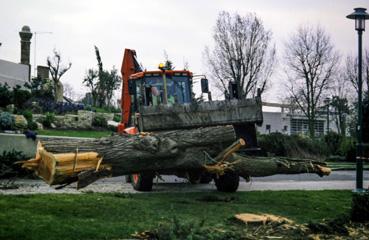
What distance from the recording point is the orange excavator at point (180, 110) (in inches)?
485

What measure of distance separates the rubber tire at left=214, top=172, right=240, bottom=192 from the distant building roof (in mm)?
19747

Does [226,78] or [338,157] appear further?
[226,78]

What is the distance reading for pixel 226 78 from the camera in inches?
1692

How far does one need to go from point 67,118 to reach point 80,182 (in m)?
19.7

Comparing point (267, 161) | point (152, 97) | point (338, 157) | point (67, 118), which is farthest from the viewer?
point (338, 157)

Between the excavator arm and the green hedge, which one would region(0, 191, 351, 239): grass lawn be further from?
the green hedge

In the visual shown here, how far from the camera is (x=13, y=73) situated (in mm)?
31719

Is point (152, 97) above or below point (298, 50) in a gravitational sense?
below

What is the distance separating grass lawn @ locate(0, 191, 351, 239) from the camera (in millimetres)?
7367

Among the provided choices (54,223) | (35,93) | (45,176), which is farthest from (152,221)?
(35,93)

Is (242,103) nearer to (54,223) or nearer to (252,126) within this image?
(252,126)

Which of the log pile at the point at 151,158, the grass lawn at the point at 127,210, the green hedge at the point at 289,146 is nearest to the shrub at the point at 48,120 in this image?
the green hedge at the point at 289,146

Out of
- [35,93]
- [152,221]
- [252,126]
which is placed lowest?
[152,221]

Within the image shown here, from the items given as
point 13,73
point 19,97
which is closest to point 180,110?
point 19,97
